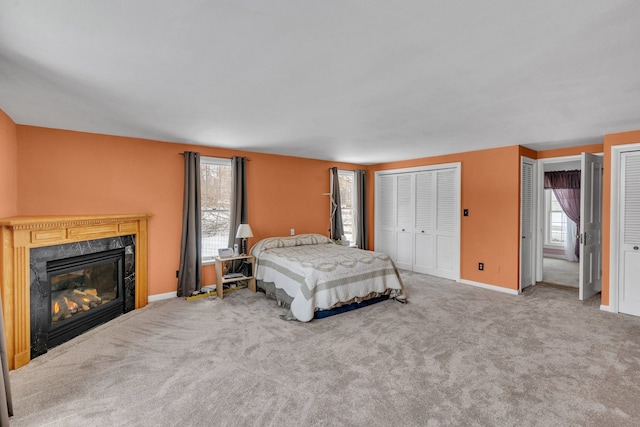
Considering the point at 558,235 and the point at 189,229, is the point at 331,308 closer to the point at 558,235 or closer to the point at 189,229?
the point at 189,229

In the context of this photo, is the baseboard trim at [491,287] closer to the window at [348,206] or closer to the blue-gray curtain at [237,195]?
the window at [348,206]

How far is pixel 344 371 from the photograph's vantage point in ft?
7.97

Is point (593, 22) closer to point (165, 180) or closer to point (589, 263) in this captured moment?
point (589, 263)

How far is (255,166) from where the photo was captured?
201 inches

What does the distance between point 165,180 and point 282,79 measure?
9.81 feet

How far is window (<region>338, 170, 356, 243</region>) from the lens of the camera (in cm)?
661

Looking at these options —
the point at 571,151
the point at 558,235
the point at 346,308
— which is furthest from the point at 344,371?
the point at 558,235

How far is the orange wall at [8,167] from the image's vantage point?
2865 millimetres

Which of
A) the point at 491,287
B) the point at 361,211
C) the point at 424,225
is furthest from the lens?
the point at 361,211

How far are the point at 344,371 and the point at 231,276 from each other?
2.61m

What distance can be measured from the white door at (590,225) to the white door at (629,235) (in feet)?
1.17

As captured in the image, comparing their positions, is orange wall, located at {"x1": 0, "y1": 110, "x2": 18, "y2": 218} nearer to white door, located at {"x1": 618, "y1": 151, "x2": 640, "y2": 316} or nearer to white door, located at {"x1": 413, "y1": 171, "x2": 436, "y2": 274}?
white door, located at {"x1": 413, "y1": 171, "x2": 436, "y2": 274}

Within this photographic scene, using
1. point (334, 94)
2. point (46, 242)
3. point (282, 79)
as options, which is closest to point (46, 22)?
point (282, 79)

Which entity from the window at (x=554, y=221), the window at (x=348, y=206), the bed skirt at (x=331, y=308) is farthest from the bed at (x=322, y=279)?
the window at (x=554, y=221)
